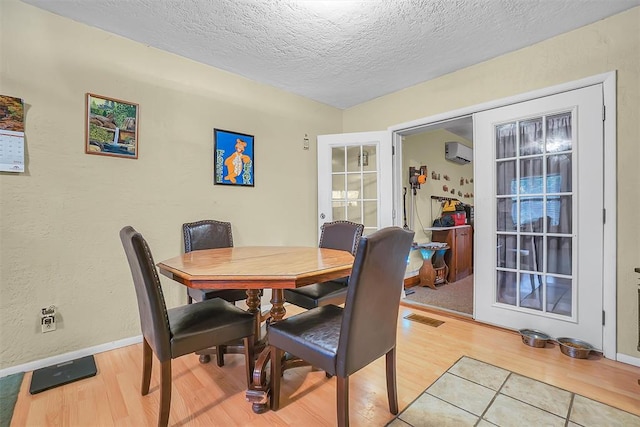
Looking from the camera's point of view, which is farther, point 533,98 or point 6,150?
point 533,98

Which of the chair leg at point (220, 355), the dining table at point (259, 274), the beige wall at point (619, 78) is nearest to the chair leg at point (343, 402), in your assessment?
the dining table at point (259, 274)

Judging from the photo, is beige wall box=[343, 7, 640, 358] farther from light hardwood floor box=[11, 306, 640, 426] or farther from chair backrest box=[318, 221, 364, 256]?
chair backrest box=[318, 221, 364, 256]

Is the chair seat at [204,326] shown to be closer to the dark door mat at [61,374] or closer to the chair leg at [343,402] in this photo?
the chair leg at [343,402]

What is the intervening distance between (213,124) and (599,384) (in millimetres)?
3531

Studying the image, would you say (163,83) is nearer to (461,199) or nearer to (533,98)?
(533,98)

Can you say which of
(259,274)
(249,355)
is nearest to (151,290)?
(259,274)

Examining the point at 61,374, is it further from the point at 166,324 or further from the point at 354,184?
the point at 354,184

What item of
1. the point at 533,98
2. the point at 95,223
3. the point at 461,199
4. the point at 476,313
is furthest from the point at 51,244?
the point at 461,199

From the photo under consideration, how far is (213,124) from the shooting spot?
279 centimetres

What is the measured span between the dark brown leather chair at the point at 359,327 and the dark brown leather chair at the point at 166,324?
25 cm

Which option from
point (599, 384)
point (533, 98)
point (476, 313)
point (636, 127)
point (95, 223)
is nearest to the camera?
point (599, 384)

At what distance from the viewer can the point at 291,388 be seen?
173cm

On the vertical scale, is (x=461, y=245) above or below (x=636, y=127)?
below

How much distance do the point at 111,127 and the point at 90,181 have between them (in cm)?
45
